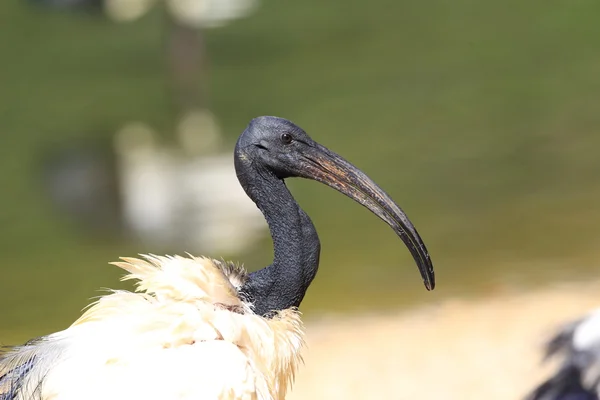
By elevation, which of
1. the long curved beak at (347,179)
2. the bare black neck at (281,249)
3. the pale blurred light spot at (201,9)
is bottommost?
the bare black neck at (281,249)

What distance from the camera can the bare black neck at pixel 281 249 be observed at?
4.20 meters

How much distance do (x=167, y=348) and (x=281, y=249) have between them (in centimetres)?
65

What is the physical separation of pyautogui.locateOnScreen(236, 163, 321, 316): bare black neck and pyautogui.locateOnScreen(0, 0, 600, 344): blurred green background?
4.33 meters

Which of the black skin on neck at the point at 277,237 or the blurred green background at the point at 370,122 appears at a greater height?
the blurred green background at the point at 370,122

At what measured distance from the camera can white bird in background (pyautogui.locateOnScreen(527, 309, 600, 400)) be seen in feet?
15.2

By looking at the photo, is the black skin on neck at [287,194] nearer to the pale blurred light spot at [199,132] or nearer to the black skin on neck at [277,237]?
the black skin on neck at [277,237]

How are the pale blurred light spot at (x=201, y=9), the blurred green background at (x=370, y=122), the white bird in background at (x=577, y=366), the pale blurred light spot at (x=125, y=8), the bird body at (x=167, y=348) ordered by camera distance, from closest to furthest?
the bird body at (x=167, y=348), the white bird in background at (x=577, y=366), the blurred green background at (x=370, y=122), the pale blurred light spot at (x=201, y=9), the pale blurred light spot at (x=125, y=8)

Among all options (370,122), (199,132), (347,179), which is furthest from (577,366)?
(199,132)

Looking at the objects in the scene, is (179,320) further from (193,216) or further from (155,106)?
(155,106)

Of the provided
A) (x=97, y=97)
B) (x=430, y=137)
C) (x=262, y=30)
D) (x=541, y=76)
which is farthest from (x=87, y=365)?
(x=262, y=30)

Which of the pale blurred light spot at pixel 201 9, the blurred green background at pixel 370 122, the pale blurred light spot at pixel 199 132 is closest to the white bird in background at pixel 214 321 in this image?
the blurred green background at pixel 370 122

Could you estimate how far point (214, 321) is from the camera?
12.7ft

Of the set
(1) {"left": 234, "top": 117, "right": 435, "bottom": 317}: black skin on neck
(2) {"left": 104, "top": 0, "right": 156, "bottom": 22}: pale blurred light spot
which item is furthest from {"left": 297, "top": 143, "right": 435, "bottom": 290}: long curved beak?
(2) {"left": 104, "top": 0, "right": 156, "bottom": 22}: pale blurred light spot

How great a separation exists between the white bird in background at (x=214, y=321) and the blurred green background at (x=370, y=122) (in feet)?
14.4
